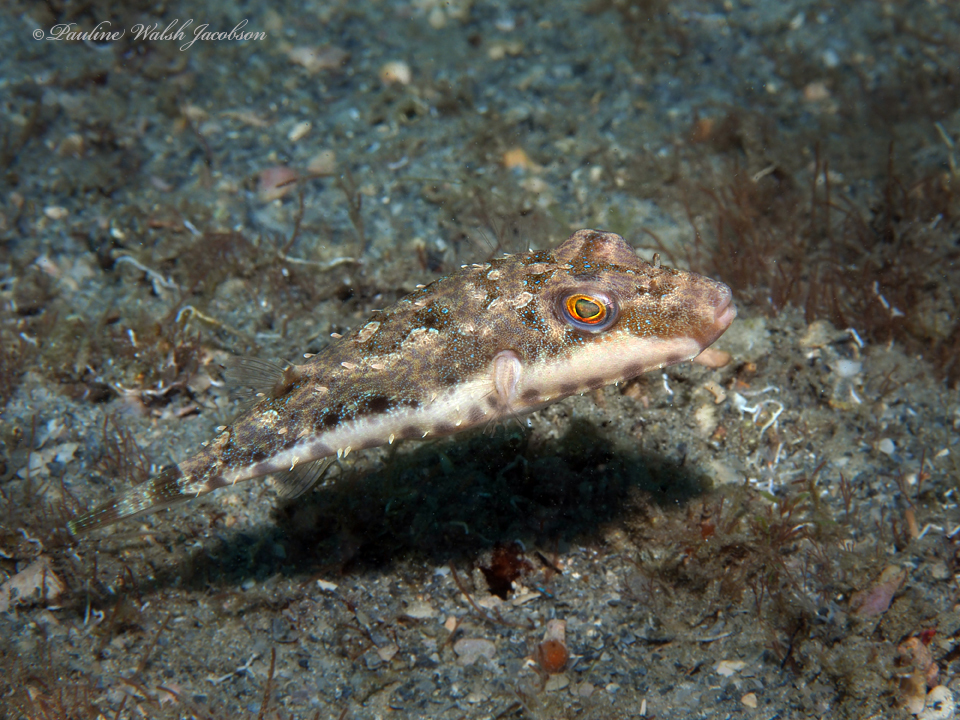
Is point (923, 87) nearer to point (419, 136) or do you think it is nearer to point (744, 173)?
point (744, 173)

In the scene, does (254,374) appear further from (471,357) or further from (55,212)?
(55,212)

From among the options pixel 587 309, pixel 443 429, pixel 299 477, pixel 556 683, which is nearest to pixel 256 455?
pixel 299 477

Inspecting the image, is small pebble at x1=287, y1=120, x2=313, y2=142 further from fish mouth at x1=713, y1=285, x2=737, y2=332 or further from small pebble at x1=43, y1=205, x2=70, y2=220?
fish mouth at x1=713, y1=285, x2=737, y2=332

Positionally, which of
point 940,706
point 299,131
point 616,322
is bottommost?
point 940,706

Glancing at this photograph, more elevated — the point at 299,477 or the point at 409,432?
the point at 409,432

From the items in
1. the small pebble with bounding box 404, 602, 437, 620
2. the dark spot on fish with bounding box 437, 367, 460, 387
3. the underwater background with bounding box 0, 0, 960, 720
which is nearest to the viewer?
the dark spot on fish with bounding box 437, 367, 460, 387

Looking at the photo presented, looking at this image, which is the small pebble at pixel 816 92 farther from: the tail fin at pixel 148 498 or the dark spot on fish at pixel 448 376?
the tail fin at pixel 148 498

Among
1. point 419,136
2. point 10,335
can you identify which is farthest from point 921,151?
point 10,335

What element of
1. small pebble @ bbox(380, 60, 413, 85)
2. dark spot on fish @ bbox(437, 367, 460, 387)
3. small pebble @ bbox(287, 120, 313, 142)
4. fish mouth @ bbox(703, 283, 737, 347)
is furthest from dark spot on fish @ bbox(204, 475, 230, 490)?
small pebble @ bbox(380, 60, 413, 85)
